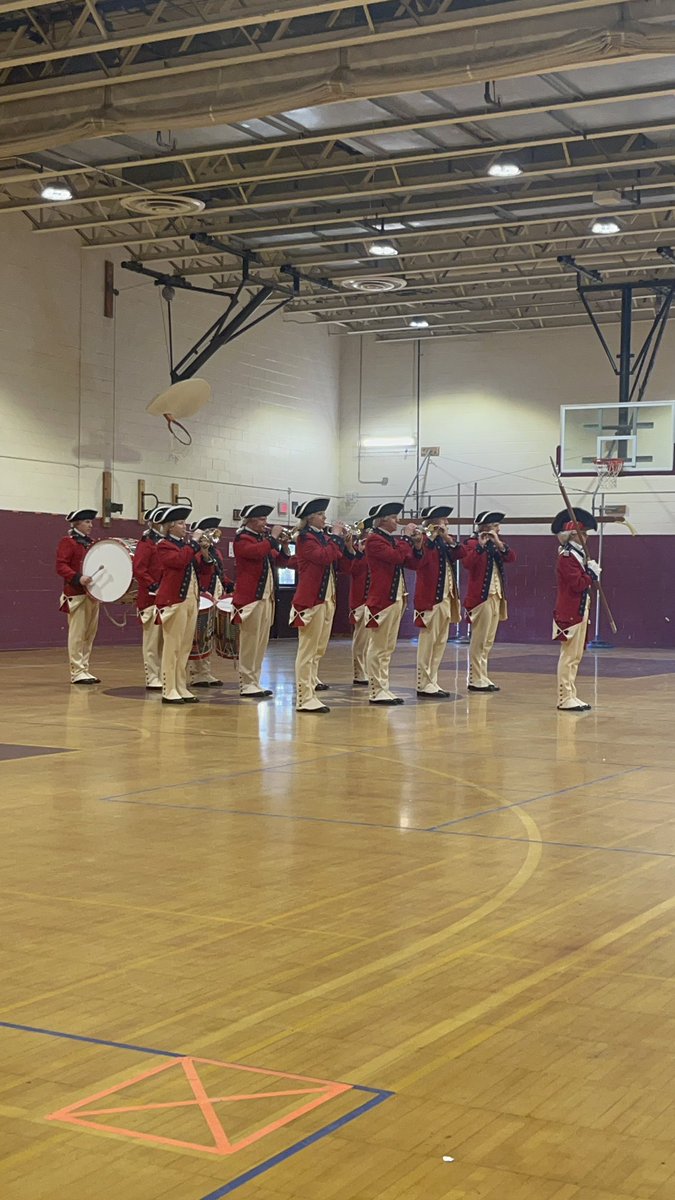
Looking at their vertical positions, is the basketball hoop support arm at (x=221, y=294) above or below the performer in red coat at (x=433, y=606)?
above

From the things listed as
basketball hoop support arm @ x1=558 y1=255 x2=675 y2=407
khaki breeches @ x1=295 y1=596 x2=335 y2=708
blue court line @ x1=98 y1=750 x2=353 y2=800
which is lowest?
blue court line @ x1=98 y1=750 x2=353 y2=800

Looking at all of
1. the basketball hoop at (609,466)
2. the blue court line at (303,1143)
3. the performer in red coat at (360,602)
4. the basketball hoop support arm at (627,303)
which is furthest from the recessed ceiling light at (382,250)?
the blue court line at (303,1143)

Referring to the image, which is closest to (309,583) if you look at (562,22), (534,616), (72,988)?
(562,22)

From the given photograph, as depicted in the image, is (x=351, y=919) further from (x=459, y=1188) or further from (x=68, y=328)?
(x=68, y=328)

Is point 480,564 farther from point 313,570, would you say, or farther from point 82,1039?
point 82,1039

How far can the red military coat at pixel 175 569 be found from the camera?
1291cm

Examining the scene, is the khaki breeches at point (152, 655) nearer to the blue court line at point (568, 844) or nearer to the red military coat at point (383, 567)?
the red military coat at point (383, 567)

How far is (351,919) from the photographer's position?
202 inches

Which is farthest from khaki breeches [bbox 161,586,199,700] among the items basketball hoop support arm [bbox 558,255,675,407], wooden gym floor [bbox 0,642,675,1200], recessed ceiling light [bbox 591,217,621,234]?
basketball hoop support arm [bbox 558,255,675,407]

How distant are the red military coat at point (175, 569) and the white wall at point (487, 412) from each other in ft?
43.2

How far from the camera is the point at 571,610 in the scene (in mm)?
13156

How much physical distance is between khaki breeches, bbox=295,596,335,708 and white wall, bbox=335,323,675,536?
12.7 m

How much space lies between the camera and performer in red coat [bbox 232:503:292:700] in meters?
14.0

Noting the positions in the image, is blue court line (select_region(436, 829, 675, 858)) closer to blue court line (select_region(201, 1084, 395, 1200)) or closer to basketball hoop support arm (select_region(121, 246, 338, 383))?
blue court line (select_region(201, 1084, 395, 1200))
